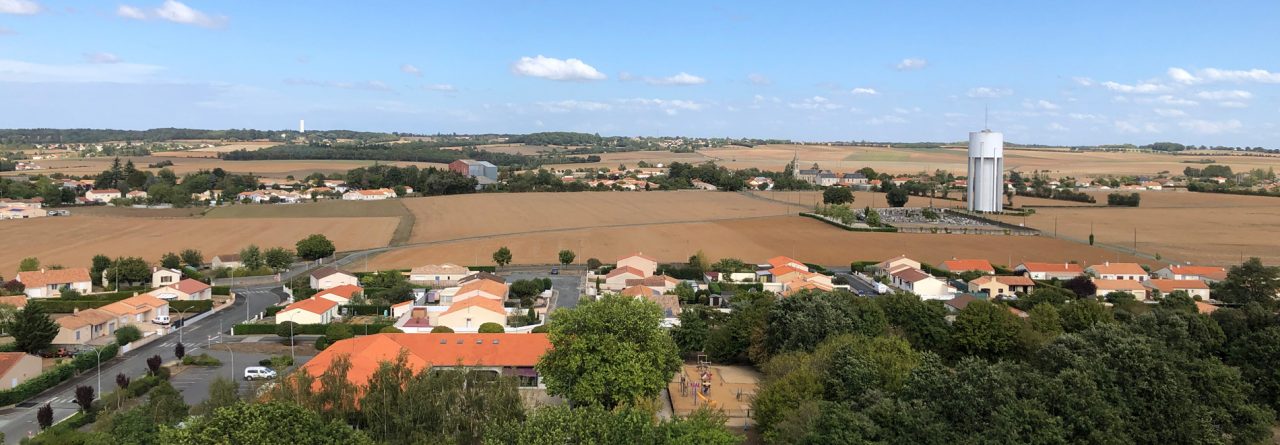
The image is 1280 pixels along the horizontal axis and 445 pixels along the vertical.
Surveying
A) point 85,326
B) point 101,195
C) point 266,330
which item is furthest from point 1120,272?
point 101,195

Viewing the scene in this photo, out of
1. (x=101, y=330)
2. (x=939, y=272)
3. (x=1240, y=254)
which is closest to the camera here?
(x=101, y=330)

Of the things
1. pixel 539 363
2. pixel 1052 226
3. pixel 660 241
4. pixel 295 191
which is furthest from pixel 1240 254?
pixel 295 191

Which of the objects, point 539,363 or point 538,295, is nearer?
point 539,363

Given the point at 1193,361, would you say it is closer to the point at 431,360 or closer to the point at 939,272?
the point at 431,360

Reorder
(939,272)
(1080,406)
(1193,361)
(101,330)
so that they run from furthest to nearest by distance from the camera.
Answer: (939,272)
(101,330)
(1193,361)
(1080,406)

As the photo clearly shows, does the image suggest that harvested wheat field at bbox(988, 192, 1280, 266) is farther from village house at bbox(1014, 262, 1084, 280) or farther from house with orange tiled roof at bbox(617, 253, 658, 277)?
house with orange tiled roof at bbox(617, 253, 658, 277)

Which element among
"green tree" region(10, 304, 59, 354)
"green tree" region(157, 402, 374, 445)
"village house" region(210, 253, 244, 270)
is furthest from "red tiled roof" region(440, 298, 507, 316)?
"village house" region(210, 253, 244, 270)
